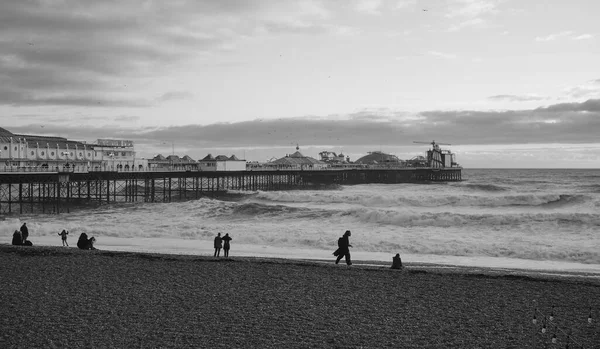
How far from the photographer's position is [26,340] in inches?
226

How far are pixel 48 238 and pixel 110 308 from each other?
45.3 feet

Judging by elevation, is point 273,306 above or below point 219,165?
below

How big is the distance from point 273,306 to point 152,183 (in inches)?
1248

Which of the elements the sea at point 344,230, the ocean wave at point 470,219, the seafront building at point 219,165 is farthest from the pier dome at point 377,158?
the ocean wave at point 470,219

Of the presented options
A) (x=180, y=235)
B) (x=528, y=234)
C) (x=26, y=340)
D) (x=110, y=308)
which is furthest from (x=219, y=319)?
(x=528, y=234)

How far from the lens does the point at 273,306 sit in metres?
7.51

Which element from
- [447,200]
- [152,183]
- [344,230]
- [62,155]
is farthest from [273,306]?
[62,155]

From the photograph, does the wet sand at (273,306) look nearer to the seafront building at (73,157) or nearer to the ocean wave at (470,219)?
the ocean wave at (470,219)

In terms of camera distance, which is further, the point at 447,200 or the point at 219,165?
the point at 219,165

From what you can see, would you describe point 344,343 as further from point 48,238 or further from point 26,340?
point 48,238

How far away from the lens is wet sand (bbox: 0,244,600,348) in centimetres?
600

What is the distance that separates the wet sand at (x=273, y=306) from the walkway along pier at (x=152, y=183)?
74.6ft

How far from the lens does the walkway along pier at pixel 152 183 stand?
1243 inches

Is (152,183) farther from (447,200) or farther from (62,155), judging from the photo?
(447,200)
